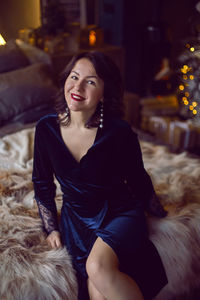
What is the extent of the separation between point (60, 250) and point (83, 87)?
570 millimetres

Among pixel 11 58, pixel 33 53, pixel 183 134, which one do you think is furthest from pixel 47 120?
pixel 183 134

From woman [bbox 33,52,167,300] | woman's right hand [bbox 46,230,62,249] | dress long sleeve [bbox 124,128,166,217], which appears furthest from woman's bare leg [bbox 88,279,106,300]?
dress long sleeve [bbox 124,128,166,217]

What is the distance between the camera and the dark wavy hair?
109 centimetres

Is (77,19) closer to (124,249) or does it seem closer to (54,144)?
(54,144)

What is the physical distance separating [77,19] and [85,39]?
0.37m

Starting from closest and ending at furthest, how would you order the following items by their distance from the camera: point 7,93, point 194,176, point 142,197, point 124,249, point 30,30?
point 124,249, point 142,197, point 194,176, point 7,93, point 30,30

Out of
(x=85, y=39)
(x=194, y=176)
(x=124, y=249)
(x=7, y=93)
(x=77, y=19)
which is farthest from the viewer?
(x=77, y=19)

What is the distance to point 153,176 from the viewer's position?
156 cm

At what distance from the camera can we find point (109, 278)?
3.06ft

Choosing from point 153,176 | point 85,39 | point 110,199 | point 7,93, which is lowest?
point 153,176

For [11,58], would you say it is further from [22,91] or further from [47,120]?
[47,120]

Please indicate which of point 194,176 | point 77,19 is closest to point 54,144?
point 194,176

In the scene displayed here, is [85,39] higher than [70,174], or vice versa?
[85,39]

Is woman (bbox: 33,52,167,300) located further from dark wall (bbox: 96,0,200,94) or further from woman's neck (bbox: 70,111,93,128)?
dark wall (bbox: 96,0,200,94)
